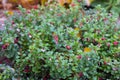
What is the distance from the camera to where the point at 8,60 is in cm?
253

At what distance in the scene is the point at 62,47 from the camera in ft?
7.86

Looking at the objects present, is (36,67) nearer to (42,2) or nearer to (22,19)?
(22,19)

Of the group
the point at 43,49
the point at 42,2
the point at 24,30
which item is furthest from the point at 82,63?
the point at 42,2

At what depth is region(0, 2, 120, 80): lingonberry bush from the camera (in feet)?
7.15

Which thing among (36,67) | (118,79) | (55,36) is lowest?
(118,79)

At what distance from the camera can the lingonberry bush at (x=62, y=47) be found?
218cm

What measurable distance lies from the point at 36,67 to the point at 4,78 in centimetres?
27

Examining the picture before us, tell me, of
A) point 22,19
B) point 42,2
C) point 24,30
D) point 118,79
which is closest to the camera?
point 118,79

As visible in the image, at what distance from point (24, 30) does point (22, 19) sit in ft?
1.14

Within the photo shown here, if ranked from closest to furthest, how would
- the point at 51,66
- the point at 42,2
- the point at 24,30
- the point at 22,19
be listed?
the point at 51,66, the point at 24,30, the point at 22,19, the point at 42,2

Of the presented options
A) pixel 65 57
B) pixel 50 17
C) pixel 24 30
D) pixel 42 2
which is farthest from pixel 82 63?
pixel 42 2

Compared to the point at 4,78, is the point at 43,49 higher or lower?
higher

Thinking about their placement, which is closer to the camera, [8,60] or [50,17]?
[8,60]

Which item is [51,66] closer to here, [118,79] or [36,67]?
[36,67]
